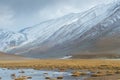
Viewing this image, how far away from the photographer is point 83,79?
44.5m

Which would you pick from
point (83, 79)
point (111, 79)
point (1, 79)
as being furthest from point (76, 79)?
point (1, 79)

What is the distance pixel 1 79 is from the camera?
1879 inches

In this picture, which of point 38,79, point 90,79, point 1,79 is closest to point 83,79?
point 90,79

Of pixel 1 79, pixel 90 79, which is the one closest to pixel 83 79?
pixel 90 79

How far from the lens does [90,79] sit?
43719mm

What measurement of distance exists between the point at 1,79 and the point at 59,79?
778cm

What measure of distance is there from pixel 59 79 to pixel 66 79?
94cm

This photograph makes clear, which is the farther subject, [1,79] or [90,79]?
[1,79]

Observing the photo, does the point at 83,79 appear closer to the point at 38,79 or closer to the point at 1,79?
the point at 38,79

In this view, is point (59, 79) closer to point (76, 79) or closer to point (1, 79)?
point (76, 79)

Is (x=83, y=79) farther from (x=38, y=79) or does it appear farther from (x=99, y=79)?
(x=38, y=79)

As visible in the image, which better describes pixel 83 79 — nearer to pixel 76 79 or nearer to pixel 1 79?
pixel 76 79

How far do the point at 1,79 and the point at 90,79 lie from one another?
38.7ft

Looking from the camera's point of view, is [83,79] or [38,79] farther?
[38,79]
